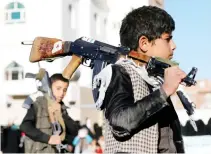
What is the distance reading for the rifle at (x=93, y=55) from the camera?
6.32 ft

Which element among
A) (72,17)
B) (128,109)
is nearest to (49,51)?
(128,109)

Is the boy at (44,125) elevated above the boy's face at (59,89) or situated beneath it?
situated beneath

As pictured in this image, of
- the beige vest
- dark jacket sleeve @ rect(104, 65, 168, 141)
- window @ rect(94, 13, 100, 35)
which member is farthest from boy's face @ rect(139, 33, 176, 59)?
window @ rect(94, 13, 100, 35)

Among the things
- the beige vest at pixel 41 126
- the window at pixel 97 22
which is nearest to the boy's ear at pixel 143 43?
the beige vest at pixel 41 126

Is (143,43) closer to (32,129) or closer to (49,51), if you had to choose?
(49,51)

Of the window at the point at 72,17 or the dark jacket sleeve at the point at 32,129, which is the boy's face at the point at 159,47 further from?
the window at the point at 72,17

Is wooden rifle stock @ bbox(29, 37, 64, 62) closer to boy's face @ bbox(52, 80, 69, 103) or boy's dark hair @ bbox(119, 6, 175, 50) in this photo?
boy's dark hair @ bbox(119, 6, 175, 50)

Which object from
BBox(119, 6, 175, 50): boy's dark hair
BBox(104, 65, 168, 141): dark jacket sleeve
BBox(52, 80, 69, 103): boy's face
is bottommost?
BBox(104, 65, 168, 141): dark jacket sleeve

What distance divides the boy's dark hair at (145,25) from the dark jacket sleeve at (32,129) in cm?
261

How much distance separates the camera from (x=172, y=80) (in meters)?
1.83

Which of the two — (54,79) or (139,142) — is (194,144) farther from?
(139,142)

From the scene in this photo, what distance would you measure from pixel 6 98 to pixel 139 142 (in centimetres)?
2698

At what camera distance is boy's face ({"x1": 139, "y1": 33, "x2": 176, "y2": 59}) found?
202 centimetres

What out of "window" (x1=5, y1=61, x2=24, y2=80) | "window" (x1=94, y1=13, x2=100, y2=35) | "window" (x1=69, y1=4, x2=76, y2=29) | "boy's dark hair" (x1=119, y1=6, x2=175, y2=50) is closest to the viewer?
"boy's dark hair" (x1=119, y1=6, x2=175, y2=50)
